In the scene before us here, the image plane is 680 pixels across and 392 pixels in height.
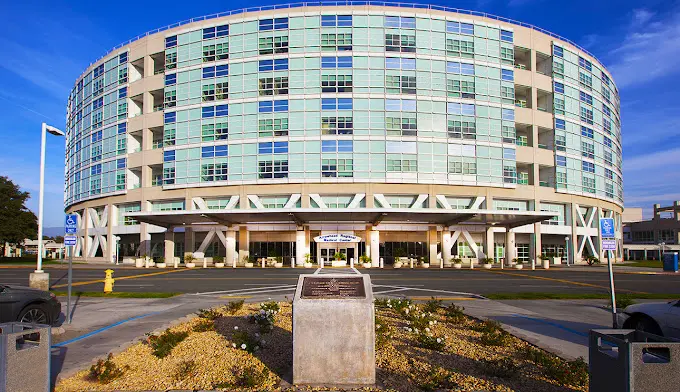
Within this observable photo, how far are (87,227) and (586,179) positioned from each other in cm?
7207

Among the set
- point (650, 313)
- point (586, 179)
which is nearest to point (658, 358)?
point (650, 313)

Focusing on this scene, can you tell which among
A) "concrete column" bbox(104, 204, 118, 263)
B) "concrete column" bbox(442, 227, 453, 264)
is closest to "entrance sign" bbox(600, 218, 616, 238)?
"concrete column" bbox(442, 227, 453, 264)

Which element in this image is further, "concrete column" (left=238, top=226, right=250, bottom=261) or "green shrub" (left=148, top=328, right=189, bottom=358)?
→ "concrete column" (left=238, top=226, right=250, bottom=261)

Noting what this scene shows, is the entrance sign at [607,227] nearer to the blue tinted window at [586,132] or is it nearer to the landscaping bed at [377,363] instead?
the landscaping bed at [377,363]

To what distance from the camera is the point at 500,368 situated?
6953mm

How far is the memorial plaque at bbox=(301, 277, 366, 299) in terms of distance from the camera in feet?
22.9

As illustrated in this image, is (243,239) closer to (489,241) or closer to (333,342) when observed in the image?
(489,241)

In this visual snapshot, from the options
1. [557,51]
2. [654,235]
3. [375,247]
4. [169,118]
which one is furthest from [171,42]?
[654,235]

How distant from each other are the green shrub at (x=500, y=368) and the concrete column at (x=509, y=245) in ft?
161

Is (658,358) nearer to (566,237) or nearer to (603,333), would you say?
(603,333)

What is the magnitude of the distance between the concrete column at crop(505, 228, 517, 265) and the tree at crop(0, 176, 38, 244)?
67.0 metres

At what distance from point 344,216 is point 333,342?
3967cm

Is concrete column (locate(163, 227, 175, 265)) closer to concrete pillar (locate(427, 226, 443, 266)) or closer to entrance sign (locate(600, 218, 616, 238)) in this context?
concrete pillar (locate(427, 226, 443, 266))

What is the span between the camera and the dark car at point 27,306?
10570mm
